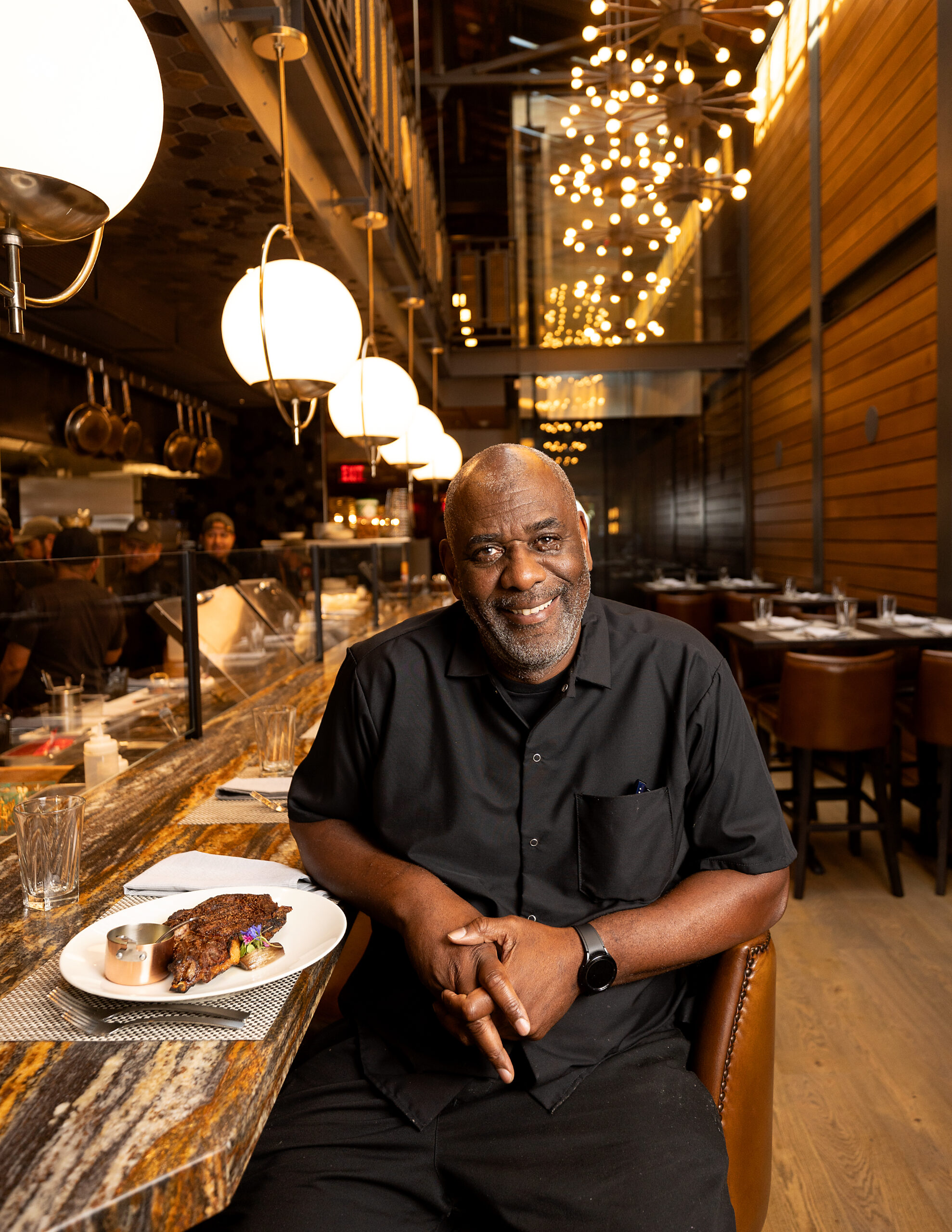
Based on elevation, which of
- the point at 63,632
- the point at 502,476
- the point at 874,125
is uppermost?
the point at 874,125

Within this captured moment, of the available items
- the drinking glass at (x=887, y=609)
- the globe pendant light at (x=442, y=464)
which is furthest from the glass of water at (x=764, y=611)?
the globe pendant light at (x=442, y=464)

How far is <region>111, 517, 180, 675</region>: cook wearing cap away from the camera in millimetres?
2188

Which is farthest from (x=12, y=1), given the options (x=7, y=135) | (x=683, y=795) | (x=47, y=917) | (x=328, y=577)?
(x=328, y=577)

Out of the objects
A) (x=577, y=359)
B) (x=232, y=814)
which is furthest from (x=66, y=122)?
(x=577, y=359)

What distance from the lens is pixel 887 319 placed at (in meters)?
6.16

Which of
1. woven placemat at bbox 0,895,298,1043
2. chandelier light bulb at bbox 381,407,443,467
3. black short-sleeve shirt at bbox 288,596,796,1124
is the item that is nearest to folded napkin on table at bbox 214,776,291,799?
black short-sleeve shirt at bbox 288,596,796,1124

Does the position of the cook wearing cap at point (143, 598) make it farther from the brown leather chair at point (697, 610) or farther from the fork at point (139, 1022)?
the brown leather chair at point (697, 610)

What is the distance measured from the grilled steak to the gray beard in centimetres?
52

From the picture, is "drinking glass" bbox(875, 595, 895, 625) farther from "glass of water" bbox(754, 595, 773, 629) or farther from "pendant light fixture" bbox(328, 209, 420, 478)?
"pendant light fixture" bbox(328, 209, 420, 478)

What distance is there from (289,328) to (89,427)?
4628mm

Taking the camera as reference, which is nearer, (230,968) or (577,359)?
Answer: (230,968)

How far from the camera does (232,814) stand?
175 cm

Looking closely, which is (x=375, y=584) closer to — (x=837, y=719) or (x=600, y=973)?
(x=837, y=719)

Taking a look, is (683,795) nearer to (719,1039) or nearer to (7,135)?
(719,1039)
